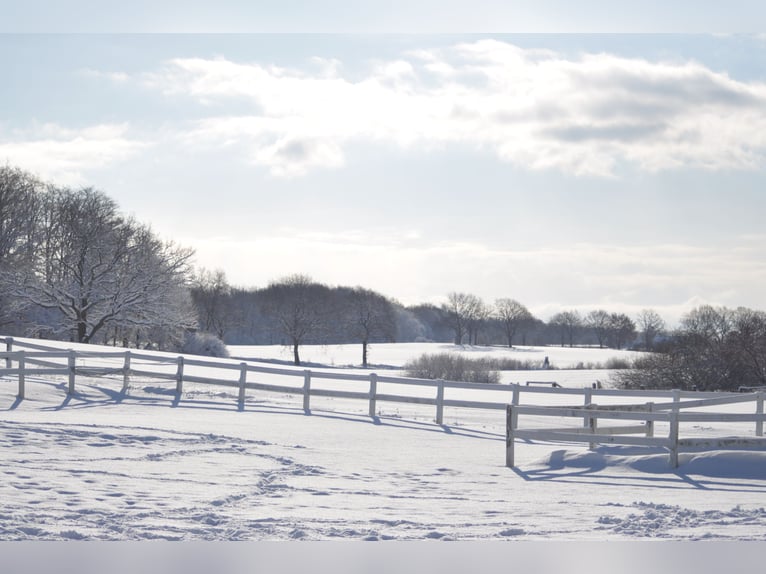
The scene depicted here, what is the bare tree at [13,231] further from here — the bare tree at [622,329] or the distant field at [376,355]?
the bare tree at [622,329]

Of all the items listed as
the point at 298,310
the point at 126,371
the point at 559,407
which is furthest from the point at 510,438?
the point at 298,310

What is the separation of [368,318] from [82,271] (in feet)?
130

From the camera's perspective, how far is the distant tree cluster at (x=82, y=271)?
2004 inches

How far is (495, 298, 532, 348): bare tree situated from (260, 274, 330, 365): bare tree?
165 feet

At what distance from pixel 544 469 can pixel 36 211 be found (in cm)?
Answer: 5266

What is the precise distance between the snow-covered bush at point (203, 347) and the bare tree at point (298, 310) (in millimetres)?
16791

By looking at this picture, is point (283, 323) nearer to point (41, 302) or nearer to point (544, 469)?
point (41, 302)

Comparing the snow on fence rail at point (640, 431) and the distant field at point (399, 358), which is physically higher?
the snow on fence rail at point (640, 431)

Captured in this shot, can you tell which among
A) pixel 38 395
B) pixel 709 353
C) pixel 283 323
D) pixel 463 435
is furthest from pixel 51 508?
pixel 283 323

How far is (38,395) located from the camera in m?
21.3

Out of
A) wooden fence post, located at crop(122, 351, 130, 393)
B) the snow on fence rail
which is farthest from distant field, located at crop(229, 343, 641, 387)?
the snow on fence rail

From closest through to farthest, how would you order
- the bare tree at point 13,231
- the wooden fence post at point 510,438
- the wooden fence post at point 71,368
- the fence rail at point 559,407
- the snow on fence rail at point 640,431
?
1. the snow on fence rail at point 640,431
2. the fence rail at point 559,407
3. the wooden fence post at point 510,438
4. the wooden fence post at point 71,368
5. the bare tree at point 13,231

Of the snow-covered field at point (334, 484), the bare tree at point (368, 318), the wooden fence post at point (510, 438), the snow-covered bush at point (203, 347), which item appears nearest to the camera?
the snow-covered field at point (334, 484)

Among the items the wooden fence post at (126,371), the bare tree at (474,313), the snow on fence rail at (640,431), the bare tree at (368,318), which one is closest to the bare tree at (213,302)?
the bare tree at (368,318)
